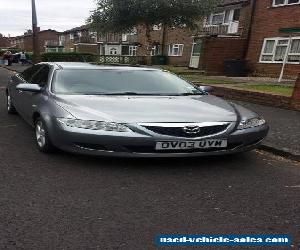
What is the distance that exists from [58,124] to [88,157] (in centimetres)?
63

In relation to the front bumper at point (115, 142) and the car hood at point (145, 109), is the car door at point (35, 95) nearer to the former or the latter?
the car hood at point (145, 109)

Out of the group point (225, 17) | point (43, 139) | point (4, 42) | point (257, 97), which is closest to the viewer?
point (43, 139)

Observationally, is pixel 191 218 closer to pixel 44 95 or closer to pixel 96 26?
pixel 44 95

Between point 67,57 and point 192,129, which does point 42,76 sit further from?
point 67,57

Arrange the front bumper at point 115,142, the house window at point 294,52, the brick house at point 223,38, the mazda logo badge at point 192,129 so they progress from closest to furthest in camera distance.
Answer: the front bumper at point 115,142
the mazda logo badge at point 192,129
the house window at point 294,52
the brick house at point 223,38

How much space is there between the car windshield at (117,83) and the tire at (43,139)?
21.0 inches

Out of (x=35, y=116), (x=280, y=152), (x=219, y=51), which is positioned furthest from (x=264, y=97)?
(x=219, y=51)

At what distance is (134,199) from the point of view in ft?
12.9

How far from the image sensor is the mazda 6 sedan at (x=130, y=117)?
15.2 ft

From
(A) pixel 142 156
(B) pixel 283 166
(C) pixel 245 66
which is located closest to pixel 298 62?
(C) pixel 245 66

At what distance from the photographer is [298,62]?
69.3 ft

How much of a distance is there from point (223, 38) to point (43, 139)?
21.5m

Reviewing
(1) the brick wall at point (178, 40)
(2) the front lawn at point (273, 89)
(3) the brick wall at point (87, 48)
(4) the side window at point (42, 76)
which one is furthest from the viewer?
(3) the brick wall at point (87, 48)

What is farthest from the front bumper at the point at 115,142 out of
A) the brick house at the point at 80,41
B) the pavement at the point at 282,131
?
the brick house at the point at 80,41
